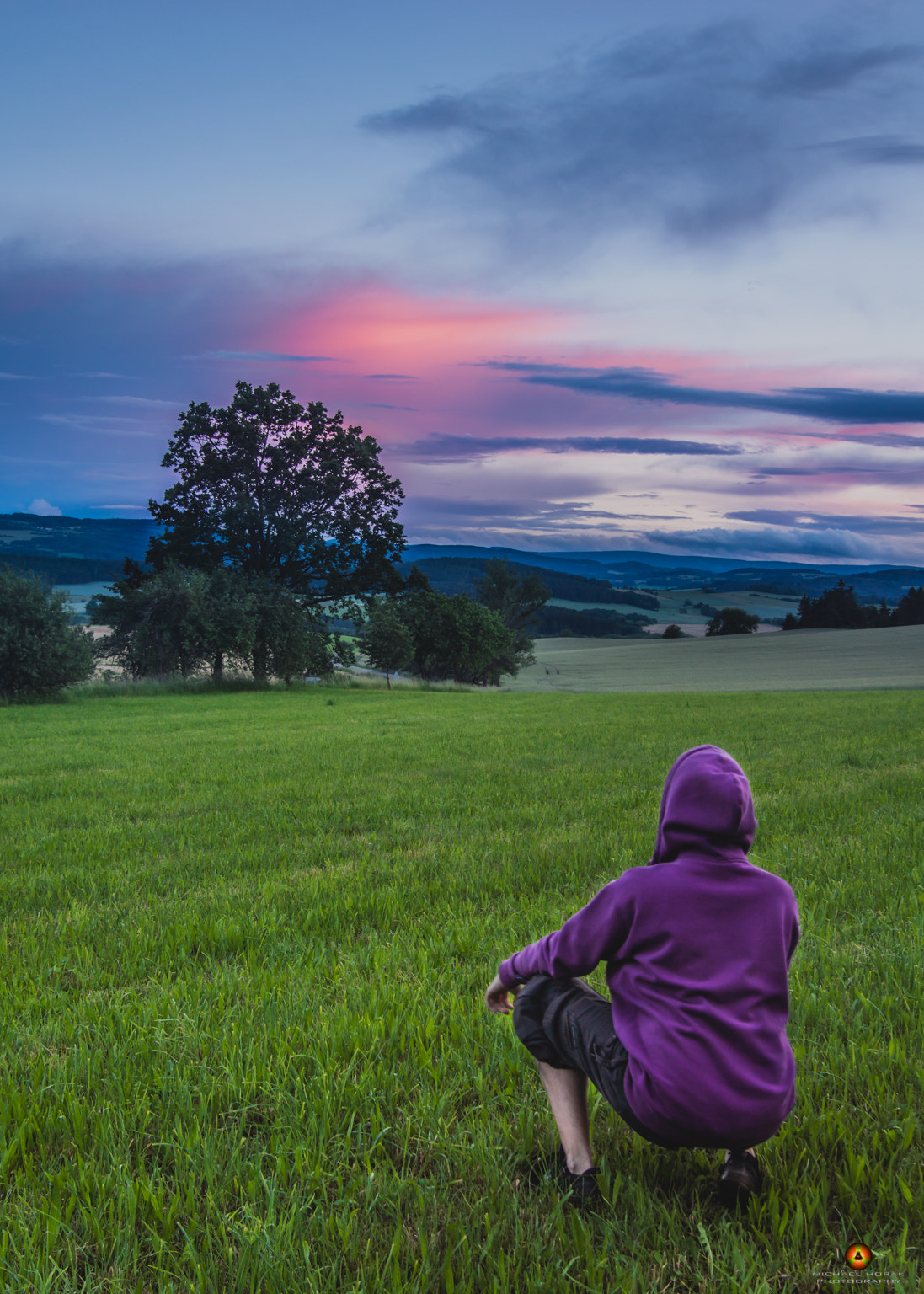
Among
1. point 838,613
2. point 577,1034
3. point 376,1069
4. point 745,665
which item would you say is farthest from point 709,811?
point 838,613

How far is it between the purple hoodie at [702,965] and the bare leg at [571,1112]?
1.36 feet

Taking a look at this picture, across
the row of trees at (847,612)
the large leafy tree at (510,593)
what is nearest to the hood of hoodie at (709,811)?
the large leafy tree at (510,593)

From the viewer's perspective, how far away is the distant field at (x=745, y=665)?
53969 mm

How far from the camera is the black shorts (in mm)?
2441

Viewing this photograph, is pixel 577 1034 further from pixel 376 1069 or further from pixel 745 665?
pixel 745 665

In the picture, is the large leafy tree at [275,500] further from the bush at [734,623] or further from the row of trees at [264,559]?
the bush at [734,623]

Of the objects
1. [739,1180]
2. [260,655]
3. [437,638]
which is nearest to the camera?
[739,1180]

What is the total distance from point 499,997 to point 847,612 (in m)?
135

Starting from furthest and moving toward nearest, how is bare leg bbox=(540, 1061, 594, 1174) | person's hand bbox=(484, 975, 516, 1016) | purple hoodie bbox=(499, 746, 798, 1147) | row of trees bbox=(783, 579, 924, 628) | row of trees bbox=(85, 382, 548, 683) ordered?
row of trees bbox=(783, 579, 924, 628), row of trees bbox=(85, 382, 548, 683), person's hand bbox=(484, 975, 516, 1016), bare leg bbox=(540, 1061, 594, 1174), purple hoodie bbox=(499, 746, 798, 1147)

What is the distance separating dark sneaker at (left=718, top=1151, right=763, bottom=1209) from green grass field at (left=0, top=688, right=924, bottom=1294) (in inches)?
2.1

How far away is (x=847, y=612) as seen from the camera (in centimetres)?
12294

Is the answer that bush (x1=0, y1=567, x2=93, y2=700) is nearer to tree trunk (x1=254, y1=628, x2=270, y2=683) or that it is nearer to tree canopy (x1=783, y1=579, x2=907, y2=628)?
tree trunk (x1=254, y1=628, x2=270, y2=683)

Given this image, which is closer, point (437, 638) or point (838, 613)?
point (437, 638)

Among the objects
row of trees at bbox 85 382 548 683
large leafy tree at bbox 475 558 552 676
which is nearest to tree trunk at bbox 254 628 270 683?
row of trees at bbox 85 382 548 683
